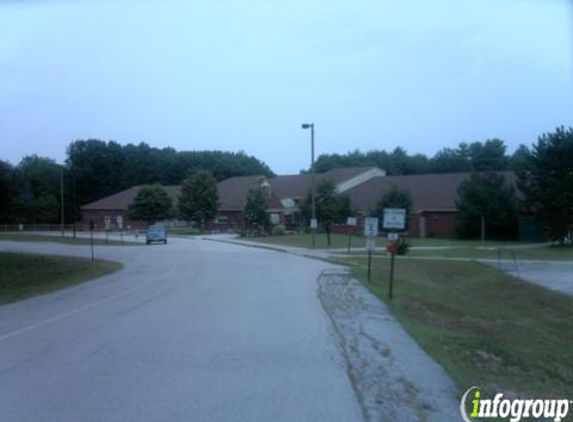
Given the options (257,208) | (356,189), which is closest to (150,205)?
(257,208)

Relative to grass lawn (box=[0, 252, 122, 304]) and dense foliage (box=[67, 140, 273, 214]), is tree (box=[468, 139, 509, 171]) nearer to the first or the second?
dense foliage (box=[67, 140, 273, 214])

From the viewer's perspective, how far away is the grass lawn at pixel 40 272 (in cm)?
2534

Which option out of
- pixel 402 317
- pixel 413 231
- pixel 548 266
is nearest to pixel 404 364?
pixel 402 317

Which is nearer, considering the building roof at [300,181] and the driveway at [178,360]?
the driveway at [178,360]

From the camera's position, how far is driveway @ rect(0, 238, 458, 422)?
746 cm

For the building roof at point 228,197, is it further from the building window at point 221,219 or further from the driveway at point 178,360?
the driveway at point 178,360

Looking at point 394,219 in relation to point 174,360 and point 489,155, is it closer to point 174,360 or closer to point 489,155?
point 174,360

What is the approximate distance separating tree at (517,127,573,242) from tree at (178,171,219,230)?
42.2 m

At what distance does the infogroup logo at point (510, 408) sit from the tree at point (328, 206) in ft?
161

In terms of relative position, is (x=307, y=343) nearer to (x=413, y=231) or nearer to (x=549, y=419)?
(x=549, y=419)

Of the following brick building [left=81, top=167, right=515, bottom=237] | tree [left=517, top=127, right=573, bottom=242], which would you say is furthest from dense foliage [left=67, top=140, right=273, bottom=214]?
tree [left=517, top=127, right=573, bottom=242]

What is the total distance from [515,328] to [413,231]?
52737mm

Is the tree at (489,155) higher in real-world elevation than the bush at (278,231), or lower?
higher

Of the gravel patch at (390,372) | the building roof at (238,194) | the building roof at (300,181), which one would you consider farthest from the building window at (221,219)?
the gravel patch at (390,372)
